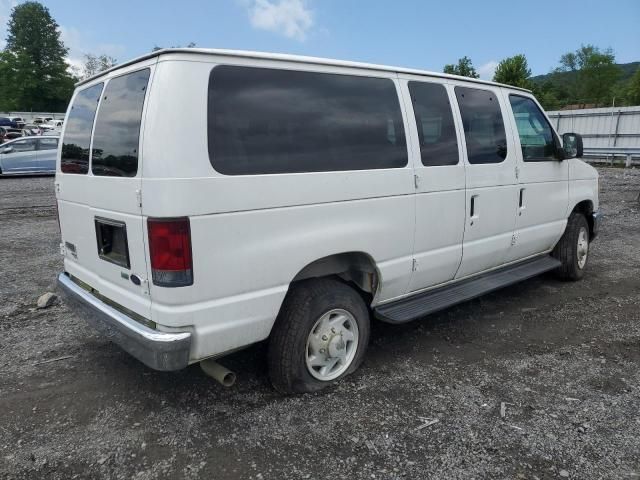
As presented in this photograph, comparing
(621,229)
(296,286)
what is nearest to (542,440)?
(296,286)

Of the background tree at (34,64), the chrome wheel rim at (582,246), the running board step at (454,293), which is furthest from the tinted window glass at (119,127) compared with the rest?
the background tree at (34,64)

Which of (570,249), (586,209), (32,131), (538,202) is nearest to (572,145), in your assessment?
(538,202)

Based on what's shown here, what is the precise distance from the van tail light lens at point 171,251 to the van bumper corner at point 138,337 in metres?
0.30

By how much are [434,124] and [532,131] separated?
1631 millimetres

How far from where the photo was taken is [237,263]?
2807mm

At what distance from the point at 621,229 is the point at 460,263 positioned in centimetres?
641

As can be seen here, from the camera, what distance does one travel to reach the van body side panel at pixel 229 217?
261 cm

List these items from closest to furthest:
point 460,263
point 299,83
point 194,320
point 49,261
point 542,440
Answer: point 194,320 → point 542,440 → point 299,83 → point 460,263 → point 49,261

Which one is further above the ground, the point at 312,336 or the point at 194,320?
the point at 194,320

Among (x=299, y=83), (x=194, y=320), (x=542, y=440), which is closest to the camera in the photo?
(x=194, y=320)

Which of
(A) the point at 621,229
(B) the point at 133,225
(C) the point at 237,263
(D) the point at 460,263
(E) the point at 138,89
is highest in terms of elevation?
(E) the point at 138,89

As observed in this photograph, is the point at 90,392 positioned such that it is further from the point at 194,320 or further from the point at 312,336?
the point at 312,336

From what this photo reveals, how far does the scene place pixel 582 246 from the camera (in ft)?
19.5

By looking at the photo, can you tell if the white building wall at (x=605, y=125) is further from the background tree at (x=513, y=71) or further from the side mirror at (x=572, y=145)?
the side mirror at (x=572, y=145)
